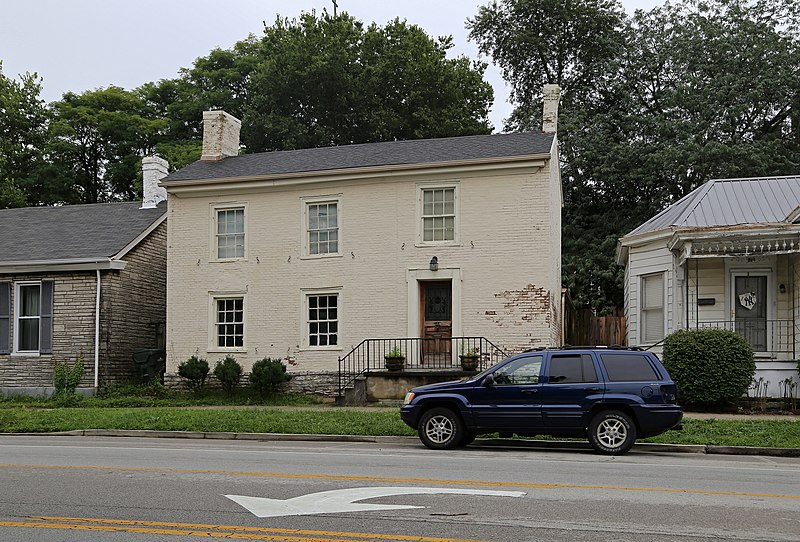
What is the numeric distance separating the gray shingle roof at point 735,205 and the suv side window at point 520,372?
32.0 ft

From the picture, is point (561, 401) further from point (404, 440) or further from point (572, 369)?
point (404, 440)

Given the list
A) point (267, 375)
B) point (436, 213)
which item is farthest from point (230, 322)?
point (436, 213)

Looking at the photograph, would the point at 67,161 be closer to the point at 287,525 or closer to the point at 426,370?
the point at 426,370

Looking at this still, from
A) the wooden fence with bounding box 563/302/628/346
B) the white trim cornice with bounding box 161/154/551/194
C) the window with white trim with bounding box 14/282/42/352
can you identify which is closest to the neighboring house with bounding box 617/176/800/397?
the white trim cornice with bounding box 161/154/551/194

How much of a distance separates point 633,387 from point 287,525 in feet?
24.4

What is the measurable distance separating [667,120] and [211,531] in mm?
32190

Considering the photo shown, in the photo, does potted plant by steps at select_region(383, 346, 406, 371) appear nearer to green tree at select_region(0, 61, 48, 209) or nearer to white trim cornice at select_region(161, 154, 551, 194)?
white trim cornice at select_region(161, 154, 551, 194)

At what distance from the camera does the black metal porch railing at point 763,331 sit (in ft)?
71.1

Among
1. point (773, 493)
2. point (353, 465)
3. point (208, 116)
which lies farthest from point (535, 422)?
point (208, 116)

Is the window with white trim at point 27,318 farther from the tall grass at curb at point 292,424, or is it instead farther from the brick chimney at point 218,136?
the brick chimney at point 218,136

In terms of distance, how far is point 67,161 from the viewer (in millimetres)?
47719

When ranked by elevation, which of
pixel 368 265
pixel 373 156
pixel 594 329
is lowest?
pixel 594 329

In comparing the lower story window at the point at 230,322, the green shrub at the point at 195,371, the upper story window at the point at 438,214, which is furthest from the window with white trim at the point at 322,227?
the green shrub at the point at 195,371

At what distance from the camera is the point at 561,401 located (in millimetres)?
13977
